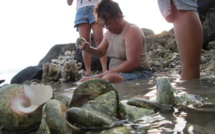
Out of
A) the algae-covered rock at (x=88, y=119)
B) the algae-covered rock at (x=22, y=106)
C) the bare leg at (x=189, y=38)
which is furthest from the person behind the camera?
the bare leg at (x=189, y=38)

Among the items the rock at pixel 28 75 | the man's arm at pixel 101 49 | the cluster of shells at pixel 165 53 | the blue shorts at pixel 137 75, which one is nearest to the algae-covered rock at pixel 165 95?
the blue shorts at pixel 137 75

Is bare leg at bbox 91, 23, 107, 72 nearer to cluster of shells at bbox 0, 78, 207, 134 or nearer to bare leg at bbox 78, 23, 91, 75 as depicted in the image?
bare leg at bbox 78, 23, 91, 75

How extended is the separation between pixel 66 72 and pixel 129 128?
542cm

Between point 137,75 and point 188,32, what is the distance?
1583mm

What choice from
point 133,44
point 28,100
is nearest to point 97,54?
point 133,44

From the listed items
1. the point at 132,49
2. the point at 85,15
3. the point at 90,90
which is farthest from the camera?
the point at 85,15

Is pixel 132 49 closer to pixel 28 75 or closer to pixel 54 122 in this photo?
pixel 54 122

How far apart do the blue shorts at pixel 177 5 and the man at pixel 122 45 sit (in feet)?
3.86

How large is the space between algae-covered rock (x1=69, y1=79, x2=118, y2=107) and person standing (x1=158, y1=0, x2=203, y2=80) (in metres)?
1.37

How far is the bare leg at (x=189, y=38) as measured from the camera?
253 centimetres

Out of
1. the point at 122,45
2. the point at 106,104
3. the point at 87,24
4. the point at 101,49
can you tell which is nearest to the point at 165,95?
the point at 106,104

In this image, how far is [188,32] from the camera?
253cm

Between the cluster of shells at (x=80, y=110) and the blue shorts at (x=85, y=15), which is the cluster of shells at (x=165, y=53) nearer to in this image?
the blue shorts at (x=85, y=15)

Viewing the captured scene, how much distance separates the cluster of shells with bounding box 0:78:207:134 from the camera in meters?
1.15
